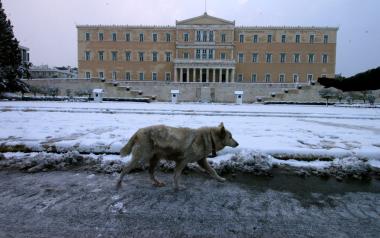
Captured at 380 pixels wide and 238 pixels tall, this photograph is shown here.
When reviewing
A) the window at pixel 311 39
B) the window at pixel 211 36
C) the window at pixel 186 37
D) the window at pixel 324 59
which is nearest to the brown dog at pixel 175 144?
the window at pixel 211 36

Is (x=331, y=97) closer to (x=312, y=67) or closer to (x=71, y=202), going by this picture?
(x=312, y=67)

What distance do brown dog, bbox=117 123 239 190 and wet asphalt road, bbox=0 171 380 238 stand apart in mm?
467

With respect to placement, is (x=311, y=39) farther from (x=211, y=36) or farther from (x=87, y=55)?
(x=87, y=55)

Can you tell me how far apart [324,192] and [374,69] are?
202cm

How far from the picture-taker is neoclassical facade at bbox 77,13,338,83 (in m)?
54.9

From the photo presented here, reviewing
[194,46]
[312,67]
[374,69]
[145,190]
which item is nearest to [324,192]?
[374,69]

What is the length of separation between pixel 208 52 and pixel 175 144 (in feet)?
176

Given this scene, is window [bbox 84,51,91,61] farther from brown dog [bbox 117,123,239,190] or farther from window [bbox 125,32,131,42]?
brown dog [bbox 117,123,239,190]

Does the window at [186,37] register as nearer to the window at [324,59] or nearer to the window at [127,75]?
the window at [127,75]

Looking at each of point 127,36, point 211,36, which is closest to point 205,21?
point 211,36

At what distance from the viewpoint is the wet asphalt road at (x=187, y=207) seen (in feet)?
9.50

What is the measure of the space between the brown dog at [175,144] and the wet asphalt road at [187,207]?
47cm

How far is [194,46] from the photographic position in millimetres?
55625

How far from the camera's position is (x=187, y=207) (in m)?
3.47
